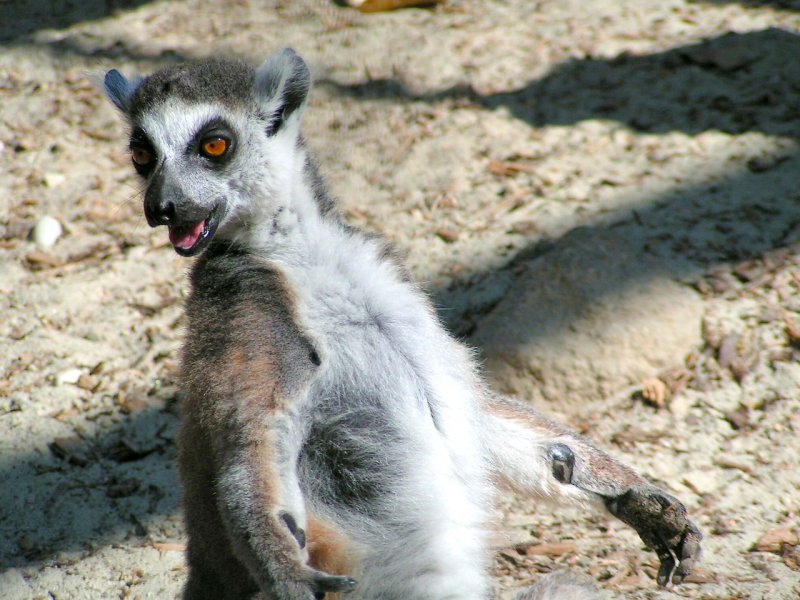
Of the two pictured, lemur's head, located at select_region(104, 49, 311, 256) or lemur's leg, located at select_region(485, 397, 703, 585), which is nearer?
lemur's head, located at select_region(104, 49, 311, 256)

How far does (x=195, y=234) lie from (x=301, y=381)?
2.02 feet

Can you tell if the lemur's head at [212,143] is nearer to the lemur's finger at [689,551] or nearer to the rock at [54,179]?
the lemur's finger at [689,551]

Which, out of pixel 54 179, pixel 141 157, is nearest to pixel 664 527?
pixel 141 157

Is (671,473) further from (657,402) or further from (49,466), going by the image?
(49,466)

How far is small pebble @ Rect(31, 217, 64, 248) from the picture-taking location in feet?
18.5

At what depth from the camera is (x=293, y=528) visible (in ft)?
8.58

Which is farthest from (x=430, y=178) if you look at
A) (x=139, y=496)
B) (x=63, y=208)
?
(x=139, y=496)

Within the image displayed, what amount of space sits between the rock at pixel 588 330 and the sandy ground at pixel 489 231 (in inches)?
0.8

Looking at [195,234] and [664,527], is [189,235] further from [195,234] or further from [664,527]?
[664,527]

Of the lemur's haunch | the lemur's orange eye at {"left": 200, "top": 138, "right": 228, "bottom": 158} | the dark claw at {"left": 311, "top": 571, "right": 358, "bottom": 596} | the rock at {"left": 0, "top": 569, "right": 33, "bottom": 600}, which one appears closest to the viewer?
the dark claw at {"left": 311, "top": 571, "right": 358, "bottom": 596}

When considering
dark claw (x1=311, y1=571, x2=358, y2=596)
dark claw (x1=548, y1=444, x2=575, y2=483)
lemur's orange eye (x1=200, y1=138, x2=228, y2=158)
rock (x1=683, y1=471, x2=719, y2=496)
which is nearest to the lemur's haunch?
lemur's orange eye (x1=200, y1=138, x2=228, y2=158)

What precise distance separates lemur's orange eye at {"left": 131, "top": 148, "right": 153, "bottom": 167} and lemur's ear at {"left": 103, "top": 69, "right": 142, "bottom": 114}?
0.27m

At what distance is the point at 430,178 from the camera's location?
234 inches

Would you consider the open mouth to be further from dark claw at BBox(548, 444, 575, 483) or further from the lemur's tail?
the lemur's tail
